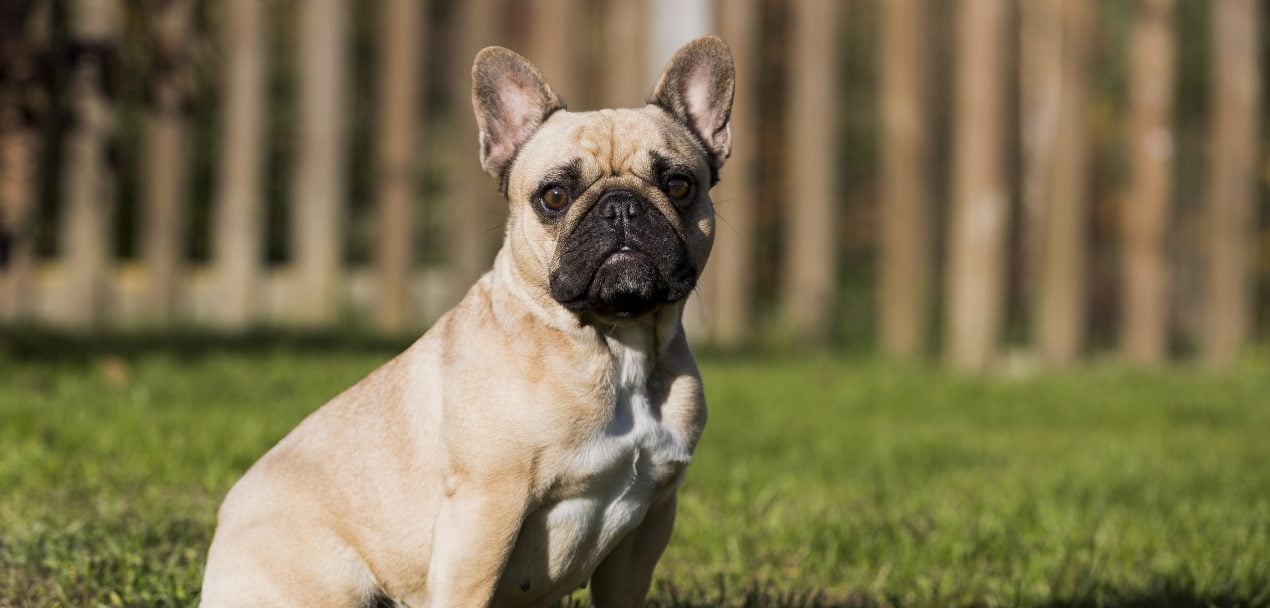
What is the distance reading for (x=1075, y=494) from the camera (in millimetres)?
6320

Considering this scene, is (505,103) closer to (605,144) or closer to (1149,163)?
(605,144)

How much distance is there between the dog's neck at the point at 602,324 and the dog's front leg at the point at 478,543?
0.44 meters

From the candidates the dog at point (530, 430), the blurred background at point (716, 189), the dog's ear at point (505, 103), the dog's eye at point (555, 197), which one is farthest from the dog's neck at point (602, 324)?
the blurred background at point (716, 189)

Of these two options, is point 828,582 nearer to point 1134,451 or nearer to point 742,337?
point 1134,451

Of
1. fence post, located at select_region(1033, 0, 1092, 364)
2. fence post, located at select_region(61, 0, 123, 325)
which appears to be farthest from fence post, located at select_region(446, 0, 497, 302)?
fence post, located at select_region(1033, 0, 1092, 364)

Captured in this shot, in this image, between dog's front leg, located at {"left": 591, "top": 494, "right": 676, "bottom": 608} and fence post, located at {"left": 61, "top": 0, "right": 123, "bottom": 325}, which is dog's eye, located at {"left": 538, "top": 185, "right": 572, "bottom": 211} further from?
fence post, located at {"left": 61, "top": 0, "right": 123, "bottom": 325}

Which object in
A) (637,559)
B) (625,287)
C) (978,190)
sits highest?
(625,287)

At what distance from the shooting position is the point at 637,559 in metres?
3.86

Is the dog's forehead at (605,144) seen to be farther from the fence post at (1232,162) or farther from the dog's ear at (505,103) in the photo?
the fence post at (1232,162)

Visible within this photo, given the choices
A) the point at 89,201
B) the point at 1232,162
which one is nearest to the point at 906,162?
the point at 1232,162

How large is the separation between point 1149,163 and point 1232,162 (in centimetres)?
64

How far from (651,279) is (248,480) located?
114 centimetres

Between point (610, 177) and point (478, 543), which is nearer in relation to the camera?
point (478, 543)

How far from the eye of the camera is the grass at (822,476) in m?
4.60
